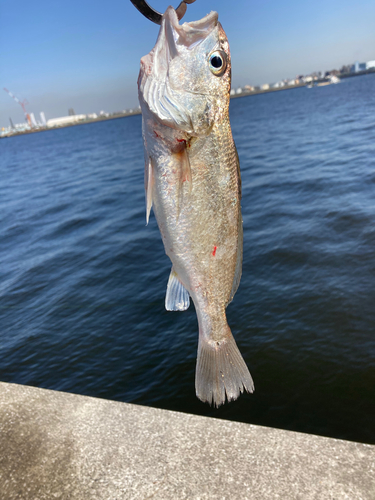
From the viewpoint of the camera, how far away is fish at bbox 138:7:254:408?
7.06ft

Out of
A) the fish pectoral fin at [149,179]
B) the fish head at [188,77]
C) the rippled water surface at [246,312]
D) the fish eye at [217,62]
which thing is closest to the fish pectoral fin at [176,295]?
Answer: the fish pectoral fin at [149,179]

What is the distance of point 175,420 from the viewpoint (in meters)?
3.94

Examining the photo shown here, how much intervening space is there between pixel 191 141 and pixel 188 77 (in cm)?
36

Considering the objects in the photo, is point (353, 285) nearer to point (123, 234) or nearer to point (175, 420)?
point (175, 420)

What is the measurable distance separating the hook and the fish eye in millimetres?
292

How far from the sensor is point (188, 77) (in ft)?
7.13

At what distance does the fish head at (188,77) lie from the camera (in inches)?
84.2

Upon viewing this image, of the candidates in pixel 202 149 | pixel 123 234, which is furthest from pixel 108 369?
pixel 123 234

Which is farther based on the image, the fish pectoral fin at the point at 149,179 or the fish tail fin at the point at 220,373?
the fish tail fin at the point at 220,373

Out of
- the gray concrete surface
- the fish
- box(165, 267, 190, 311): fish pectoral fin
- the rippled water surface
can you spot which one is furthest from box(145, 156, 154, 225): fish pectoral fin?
the rippled water surface

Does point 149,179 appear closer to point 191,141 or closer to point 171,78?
point 191,141

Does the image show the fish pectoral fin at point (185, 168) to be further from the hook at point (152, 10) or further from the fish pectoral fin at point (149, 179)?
the hook at point (152, 10)

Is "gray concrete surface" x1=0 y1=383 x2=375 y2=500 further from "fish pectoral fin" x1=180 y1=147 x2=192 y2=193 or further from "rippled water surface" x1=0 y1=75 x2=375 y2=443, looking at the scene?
"fish pectoral fin" x1=180 y1=147 x2=192 y2=193

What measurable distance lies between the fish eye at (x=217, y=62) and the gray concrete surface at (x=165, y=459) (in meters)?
3.17
